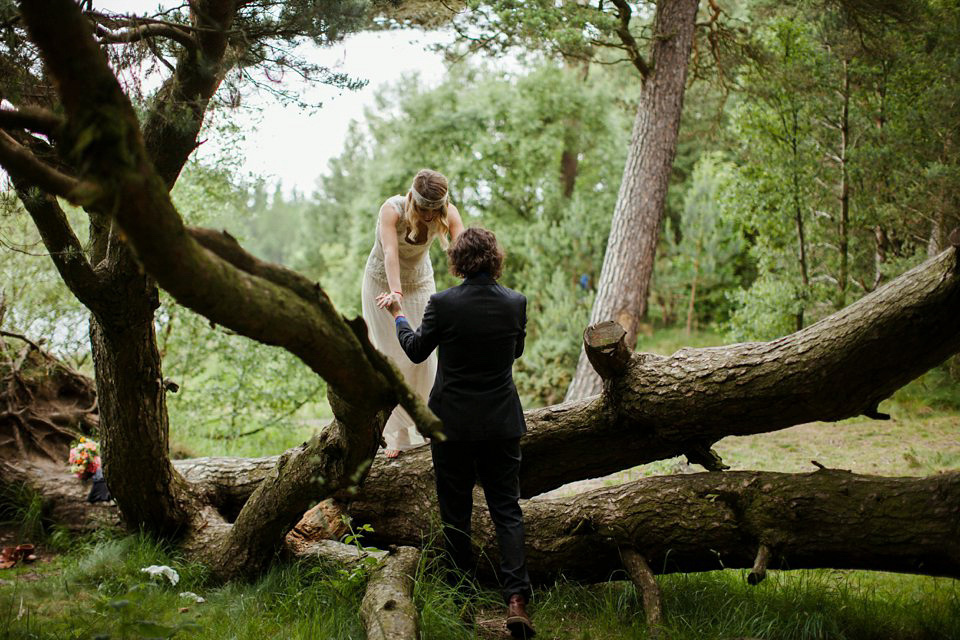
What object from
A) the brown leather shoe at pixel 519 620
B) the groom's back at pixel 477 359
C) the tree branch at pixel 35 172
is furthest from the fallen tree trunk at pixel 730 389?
the tree branch at pixel 35 172

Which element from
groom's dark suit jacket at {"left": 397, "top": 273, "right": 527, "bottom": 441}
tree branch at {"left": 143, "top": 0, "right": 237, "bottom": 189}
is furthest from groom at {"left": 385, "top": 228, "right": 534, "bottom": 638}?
tree branch at {"left": 143, "top": 0, "right": 237, "bottom": 189}

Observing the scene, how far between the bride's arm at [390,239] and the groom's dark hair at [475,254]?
3.91 feet

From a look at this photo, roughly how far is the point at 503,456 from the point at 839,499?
6.16 ft

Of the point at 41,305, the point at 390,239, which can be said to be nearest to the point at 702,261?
the point at 390,239

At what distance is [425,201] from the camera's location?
190 inches

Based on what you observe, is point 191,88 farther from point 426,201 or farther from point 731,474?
point 731,474

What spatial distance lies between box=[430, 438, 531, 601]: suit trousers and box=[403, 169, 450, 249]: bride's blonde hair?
153 centimetres

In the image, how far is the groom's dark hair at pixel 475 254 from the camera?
3.92 metres

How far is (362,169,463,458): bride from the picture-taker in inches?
194

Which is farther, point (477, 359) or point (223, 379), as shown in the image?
point (223, 379)

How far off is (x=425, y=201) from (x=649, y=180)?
4.86 m

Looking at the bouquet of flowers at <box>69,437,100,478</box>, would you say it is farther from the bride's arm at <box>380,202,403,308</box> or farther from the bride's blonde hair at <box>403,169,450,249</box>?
the bride's blonde hair at <box>403,169,450,249</box>

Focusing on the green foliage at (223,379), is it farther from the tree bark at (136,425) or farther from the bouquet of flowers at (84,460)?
the tree bark at (136,425)

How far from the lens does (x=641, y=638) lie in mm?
3768
